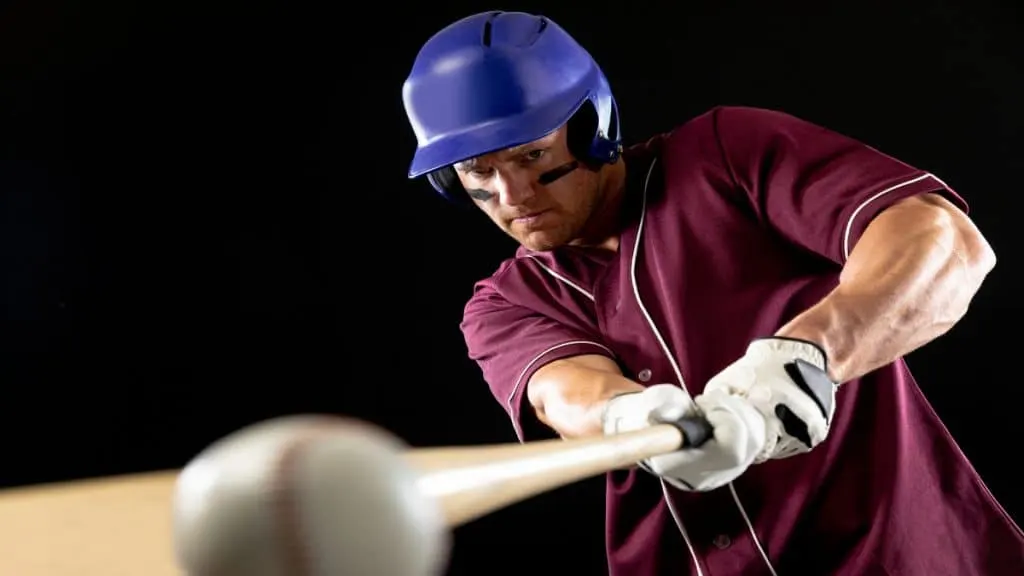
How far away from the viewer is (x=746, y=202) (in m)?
1.23

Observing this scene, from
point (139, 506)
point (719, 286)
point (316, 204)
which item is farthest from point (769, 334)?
point (316, 204)

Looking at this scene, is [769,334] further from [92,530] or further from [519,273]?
[92,530]

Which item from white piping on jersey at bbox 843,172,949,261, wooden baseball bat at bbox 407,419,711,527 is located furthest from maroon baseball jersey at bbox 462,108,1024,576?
wooden baseball bat at bbox 407,419,711,527

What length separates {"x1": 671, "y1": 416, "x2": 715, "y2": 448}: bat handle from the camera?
36.0 inches

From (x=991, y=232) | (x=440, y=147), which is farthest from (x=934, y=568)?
(x=991, y=232)

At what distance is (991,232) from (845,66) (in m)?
0.49

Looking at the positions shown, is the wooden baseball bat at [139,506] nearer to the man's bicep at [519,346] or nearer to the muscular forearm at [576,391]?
the muscular forearm at [576,391]

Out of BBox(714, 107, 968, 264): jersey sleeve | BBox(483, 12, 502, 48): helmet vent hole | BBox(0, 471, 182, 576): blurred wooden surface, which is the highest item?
BBox(483, 12, 502, 48): helmet vent hole

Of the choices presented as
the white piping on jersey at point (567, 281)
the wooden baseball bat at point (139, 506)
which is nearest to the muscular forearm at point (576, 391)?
the white piping on jersey at point (567, 281)

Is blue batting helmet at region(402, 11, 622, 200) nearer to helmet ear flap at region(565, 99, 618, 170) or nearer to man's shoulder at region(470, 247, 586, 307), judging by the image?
helmet ear flap at region(565, 99, 618, 170)

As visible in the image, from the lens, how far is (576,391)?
1207 millimetres

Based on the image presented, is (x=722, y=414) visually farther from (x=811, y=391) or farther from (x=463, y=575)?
(x=463, y=575)

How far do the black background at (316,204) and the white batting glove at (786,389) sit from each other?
4.83 ft

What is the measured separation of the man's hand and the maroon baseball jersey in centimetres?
26
